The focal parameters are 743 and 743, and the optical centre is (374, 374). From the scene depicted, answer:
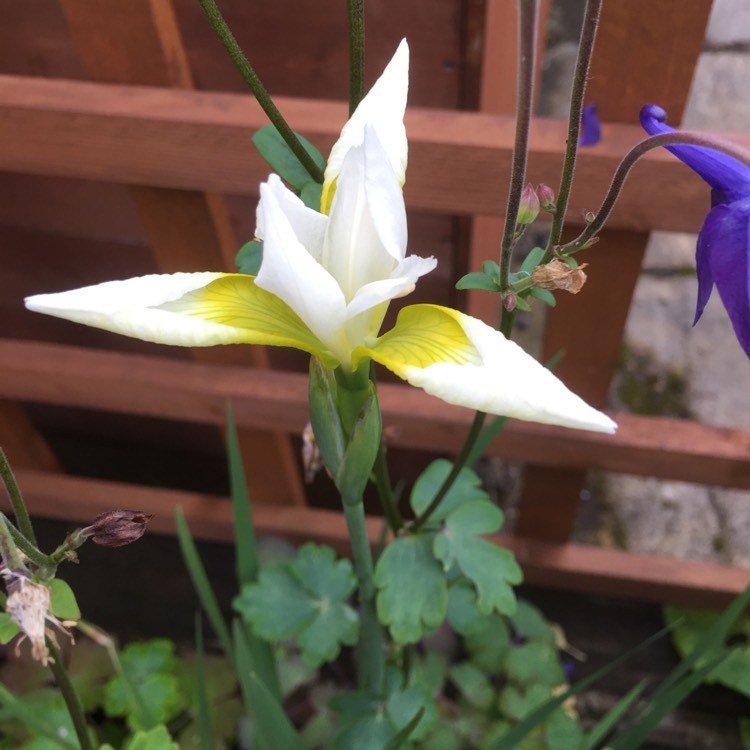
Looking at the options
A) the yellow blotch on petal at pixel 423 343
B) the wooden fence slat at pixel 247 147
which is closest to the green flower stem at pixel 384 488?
the yellow blotch on petal at pixel 423 343

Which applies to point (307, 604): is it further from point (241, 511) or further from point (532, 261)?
point (532, 261)

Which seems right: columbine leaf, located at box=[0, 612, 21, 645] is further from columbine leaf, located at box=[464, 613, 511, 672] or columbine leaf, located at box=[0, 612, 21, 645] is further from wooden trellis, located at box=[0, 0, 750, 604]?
columbine leaf, located at box=[464, 613, 511, 672]

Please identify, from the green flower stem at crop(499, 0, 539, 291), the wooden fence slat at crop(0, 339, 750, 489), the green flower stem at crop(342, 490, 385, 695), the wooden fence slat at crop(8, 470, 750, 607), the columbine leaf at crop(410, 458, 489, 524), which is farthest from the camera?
the wooden fence slat at crop(8, 470, 750, 607)

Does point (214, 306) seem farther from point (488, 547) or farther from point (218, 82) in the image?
point (218, 82)

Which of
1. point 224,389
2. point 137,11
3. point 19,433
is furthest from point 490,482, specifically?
point 137,11

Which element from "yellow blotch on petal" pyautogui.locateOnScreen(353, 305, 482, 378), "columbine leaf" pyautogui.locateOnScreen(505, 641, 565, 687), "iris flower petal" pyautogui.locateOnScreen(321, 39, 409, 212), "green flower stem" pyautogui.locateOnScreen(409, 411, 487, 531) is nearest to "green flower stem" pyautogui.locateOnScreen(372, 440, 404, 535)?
"green flower stem" pyautogui.locateOnScreen(409, 411, 487, 531)

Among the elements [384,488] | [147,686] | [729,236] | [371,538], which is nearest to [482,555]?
[384,488]
